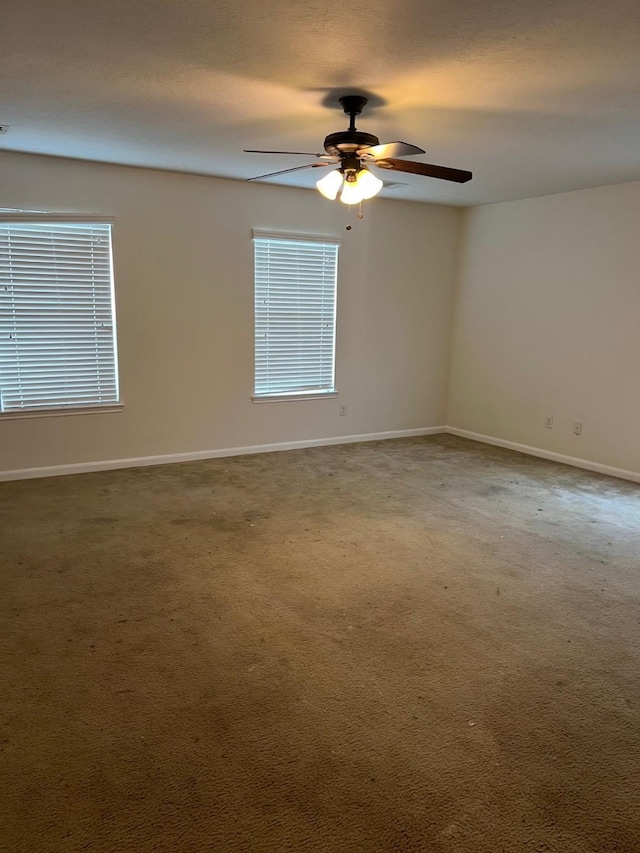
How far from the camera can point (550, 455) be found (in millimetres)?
5523

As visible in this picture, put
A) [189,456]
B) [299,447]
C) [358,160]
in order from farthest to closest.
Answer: [299,447], [189,456], [358,160]

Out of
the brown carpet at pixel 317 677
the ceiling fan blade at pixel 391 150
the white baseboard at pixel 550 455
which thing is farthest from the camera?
the white baseboard at pixel 550 455

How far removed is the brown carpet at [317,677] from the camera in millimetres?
1602

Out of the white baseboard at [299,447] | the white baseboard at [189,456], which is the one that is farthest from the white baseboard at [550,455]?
the white baseboard at [189,456]

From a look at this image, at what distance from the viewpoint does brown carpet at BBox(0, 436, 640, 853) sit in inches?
63.1

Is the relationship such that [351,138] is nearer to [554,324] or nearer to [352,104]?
[352,104]

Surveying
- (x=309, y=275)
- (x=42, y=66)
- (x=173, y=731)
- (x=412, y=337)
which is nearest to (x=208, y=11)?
(x=42, y=66)

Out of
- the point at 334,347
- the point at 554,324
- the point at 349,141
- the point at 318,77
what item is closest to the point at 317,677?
the point at 349,141

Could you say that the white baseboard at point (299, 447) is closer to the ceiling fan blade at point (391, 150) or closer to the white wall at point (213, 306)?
the white wall at point (213, 306)

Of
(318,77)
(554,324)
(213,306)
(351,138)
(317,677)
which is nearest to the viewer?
(317,677)

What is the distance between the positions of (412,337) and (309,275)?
4.68ft

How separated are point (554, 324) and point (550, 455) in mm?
1262

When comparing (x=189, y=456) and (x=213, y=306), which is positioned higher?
(x=213, y=306)

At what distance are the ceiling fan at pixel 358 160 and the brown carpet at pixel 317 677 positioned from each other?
6.73 feet
